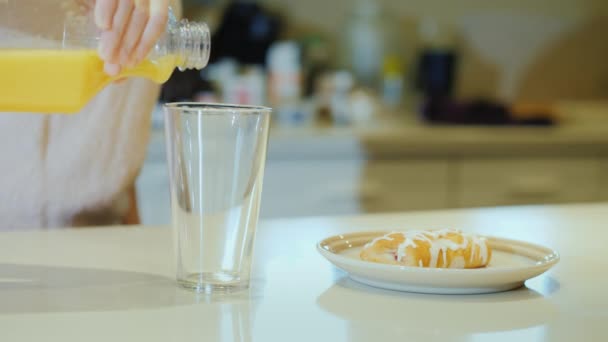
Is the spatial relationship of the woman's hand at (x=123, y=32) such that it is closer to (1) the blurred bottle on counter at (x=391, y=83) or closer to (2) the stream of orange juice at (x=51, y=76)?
(2) the stream of orange juice at (x=51, y=76)

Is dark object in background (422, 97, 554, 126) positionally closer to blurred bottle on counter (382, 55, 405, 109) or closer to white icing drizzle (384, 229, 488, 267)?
blurred bottle on counter (382, 55, 405, 109)

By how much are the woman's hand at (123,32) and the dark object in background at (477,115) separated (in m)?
1.77

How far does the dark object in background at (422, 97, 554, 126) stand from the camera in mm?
2416

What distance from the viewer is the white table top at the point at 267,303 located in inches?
22.9

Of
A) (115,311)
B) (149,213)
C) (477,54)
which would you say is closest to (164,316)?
(115,311)

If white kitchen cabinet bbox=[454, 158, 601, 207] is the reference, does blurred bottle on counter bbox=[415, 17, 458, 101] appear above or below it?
above

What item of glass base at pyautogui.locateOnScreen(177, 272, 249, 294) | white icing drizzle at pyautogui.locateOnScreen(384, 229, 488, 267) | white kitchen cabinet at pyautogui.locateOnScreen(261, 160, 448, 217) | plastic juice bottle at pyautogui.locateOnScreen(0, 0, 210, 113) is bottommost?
white kitchen cabinet at pyautogui.locateOnScreen(261, 160, 448, 217)

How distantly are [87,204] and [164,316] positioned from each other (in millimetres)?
703

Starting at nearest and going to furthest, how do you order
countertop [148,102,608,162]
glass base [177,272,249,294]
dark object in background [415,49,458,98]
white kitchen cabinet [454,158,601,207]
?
glass base [177,272,249,294] → countertop [148,102,608,162] → white kitchen cabinet [454,158,601,207] → dark object in background [415,49,458,98]

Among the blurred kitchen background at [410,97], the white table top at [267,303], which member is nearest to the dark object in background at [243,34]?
the blurred kitchen background at [410,97]

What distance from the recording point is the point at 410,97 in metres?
2.83

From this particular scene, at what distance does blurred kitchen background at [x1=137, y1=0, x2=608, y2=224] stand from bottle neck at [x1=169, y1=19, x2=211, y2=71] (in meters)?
1.28

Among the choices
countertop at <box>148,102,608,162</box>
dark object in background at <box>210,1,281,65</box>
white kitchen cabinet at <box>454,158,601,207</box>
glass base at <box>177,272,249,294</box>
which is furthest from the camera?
dark object in background at <box>210,1,281,65</box>

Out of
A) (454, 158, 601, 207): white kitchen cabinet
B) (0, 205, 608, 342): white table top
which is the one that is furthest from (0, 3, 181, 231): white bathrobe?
(454, 158, 601, 207): white kitchen cabinet
